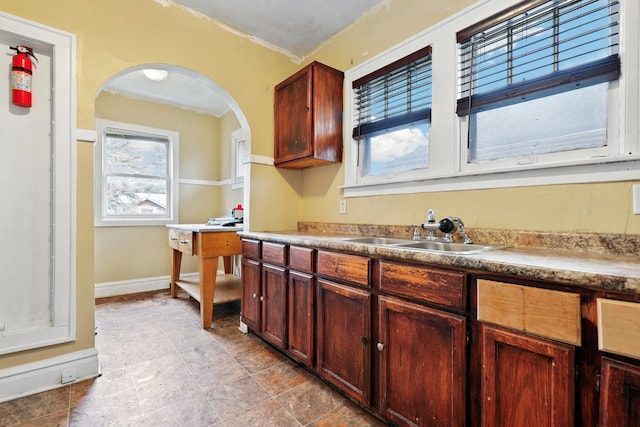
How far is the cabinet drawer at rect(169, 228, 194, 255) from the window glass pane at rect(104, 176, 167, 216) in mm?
870

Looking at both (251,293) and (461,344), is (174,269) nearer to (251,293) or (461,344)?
(251,293)

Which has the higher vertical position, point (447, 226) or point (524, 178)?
point (524, 178)

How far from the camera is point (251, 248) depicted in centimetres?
238

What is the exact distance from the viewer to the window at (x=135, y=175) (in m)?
3.68

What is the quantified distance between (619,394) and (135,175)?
15.1 ft

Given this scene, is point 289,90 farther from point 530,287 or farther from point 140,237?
point 140,237

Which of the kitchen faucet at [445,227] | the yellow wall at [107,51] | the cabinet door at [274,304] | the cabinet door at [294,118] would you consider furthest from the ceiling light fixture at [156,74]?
the kitchen faucet at [445,227]

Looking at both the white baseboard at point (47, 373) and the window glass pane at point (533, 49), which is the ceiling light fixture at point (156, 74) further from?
the window glass pane at point (533, 49)

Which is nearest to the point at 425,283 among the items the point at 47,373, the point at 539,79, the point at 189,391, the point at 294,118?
the point at 539,79

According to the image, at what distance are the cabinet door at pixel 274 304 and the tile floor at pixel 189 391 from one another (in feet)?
0.53

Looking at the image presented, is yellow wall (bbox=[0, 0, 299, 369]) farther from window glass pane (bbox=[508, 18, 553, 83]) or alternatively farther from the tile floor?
window glass pane (bbox=[508, 18, 553, 83])

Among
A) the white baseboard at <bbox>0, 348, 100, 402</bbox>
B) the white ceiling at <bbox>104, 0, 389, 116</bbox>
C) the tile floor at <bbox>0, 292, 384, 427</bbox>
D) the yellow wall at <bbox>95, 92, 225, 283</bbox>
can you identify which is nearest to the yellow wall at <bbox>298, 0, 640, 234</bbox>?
the white ceiling at <bbox>104, 0, 389, 116</bbox>

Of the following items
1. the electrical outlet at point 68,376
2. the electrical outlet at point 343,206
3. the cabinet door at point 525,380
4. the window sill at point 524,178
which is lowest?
the electrical outlet at point 68,376

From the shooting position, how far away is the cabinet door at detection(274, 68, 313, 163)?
2391 millimetres
